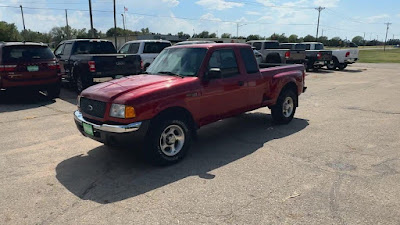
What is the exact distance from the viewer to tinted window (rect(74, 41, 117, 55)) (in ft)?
39.6

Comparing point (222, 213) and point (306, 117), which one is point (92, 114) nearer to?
point (222, 213)

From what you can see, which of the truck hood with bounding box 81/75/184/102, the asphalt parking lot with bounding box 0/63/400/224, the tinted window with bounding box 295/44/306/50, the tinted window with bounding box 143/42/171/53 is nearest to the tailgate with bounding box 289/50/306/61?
the tinted window with bounding box 295/44/306/50

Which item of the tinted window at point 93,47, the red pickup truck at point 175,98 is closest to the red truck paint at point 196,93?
the red pickup truck at point 175,98

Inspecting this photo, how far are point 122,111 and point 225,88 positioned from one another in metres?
1.96

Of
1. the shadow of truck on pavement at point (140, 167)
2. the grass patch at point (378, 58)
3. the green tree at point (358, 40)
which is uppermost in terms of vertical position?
the green tree at point (358, 40)

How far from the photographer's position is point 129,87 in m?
4.73

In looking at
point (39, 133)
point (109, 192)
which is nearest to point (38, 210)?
point (109, 192)

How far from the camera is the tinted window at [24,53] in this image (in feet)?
30.7

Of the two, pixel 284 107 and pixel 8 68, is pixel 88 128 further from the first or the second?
pixel 8 68

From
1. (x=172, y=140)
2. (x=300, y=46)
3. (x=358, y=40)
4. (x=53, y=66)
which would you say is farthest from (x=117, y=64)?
(x=358, y=40)

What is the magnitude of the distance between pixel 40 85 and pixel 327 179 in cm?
878

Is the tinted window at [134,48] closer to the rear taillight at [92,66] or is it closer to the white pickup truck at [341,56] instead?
the rear taillight at [92,66]

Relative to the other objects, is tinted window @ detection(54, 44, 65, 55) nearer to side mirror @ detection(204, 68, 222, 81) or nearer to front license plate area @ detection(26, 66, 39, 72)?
front license plate area @ detection(26, 66, 39, 72)

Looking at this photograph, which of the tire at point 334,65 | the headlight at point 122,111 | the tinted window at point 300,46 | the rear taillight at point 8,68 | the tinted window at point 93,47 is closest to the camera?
the headlight at point 122,111
